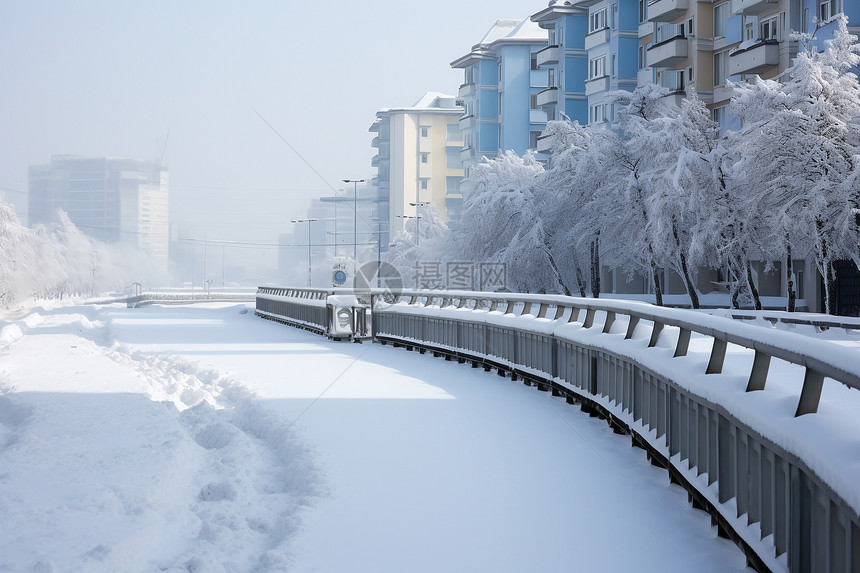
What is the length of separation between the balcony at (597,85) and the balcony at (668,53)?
6.16m

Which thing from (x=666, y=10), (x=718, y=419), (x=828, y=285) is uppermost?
(x=666, y=10)

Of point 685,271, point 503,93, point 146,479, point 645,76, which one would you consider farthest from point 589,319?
point 503,93

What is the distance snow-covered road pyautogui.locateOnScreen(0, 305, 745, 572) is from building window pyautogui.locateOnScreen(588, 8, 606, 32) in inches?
2262

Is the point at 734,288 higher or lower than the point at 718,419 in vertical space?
higher

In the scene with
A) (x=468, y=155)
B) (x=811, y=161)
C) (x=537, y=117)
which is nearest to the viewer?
(x=811, y=161)

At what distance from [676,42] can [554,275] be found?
48.1 ft

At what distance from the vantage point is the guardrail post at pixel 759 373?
5.47 m

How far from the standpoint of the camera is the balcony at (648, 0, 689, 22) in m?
57.0

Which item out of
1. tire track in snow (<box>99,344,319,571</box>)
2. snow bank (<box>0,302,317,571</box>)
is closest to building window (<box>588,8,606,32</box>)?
snow bank (<box>0,302,317,571</box>)

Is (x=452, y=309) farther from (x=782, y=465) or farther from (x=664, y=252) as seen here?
(x=664, y=252)

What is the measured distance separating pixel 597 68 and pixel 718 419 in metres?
64.5

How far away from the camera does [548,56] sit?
7625 cm

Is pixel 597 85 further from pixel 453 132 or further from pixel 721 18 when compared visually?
pixel 453 132

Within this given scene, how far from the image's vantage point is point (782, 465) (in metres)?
4.82
